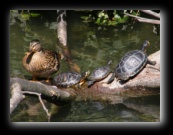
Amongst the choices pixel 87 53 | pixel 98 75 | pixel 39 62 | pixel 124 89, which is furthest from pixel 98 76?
pixel 87 53

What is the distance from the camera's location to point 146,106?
5.86 metres

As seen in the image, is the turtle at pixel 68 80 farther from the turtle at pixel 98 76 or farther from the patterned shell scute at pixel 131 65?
the patterned shell scute at pixel 131 65

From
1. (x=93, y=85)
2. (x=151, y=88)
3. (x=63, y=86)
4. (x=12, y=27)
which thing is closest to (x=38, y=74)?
(x=63, y=86)

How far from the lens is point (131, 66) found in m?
5.99

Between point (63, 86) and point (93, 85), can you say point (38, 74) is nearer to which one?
point (63, 86)

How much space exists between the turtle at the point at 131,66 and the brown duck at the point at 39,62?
93 cm

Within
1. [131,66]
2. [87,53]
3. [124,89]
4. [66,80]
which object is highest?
[87,53]

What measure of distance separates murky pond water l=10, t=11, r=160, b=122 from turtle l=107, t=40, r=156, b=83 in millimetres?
391

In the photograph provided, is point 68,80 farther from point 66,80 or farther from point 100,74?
point 100,74

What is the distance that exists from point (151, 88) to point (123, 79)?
44 cm

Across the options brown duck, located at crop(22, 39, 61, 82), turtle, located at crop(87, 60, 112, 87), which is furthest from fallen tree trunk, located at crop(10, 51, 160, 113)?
brown duck, located at crop(22, 39, 61, 82)

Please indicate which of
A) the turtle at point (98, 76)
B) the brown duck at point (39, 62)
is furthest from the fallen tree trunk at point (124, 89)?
the brown duck at point (39, 62)

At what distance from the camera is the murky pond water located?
18.0 ft

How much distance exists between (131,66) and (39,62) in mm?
1457
